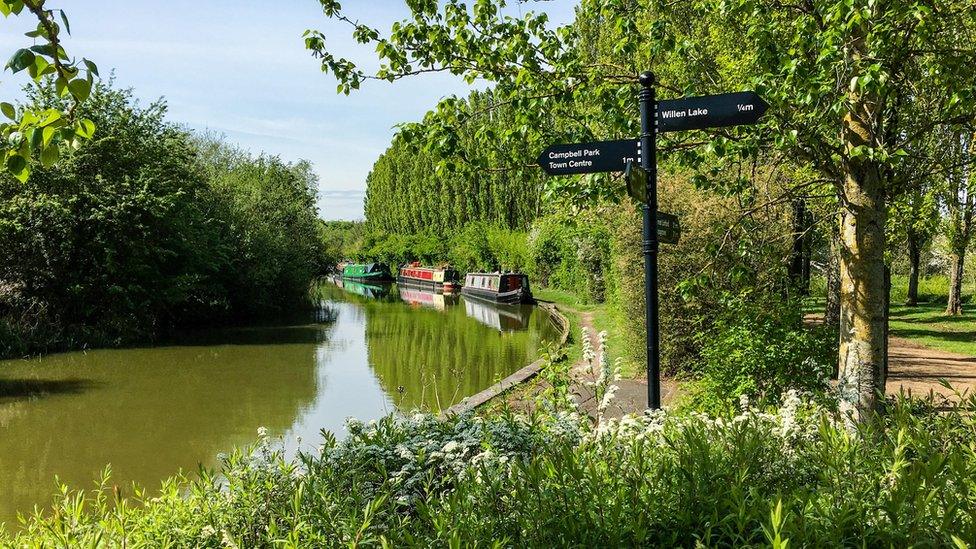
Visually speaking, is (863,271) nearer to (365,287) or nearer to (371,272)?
(365,287)

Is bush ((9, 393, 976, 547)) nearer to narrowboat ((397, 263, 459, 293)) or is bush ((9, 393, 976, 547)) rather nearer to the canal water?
the canal water

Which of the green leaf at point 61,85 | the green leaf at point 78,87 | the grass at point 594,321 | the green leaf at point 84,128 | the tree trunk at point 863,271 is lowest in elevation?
the grass at point 594,321

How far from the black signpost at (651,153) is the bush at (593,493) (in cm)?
93

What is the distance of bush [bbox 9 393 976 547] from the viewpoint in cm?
217

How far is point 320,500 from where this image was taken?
271 centimetres

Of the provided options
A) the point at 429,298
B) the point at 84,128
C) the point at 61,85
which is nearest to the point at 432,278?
the point at 429,298

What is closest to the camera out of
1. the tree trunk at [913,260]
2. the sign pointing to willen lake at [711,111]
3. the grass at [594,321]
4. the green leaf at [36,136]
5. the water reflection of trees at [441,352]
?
the green leaf at [36,136]

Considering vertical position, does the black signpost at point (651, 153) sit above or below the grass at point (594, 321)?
above

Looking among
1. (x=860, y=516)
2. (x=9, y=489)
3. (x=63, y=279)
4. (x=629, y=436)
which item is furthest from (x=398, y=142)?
(x=63, y=279)

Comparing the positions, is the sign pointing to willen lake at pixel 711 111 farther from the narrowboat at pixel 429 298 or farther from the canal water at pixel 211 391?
the narrowboat at pixel 429 298

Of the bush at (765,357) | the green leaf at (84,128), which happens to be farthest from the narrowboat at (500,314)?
the green leaf at (84,128)

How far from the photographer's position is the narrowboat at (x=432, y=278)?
43.9m

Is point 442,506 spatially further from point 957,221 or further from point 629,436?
point 957,221

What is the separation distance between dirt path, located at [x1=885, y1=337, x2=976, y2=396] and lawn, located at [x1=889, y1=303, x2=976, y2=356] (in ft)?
2.68
